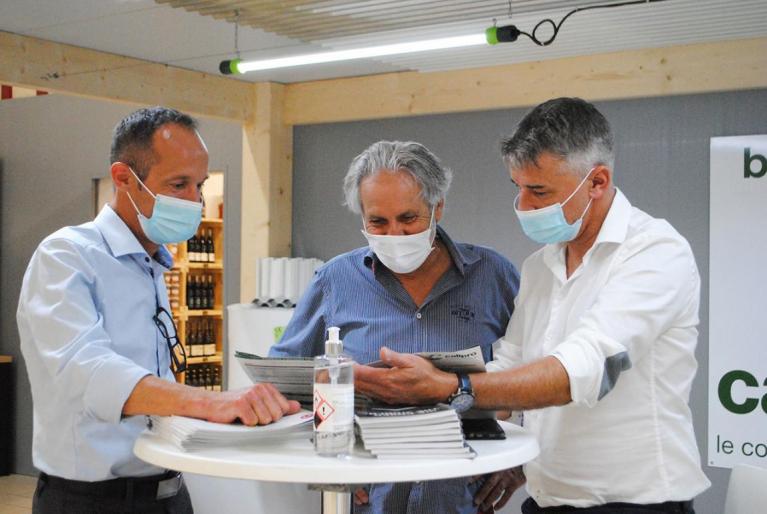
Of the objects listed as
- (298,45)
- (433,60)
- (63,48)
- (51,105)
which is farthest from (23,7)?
(51,105)

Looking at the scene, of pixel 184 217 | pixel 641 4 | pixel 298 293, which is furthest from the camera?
pixel 298 293

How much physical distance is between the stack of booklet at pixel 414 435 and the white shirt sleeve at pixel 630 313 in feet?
1.05

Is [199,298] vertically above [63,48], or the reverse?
[63,48]

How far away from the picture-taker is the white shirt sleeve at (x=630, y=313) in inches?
80.1

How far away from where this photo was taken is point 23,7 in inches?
207

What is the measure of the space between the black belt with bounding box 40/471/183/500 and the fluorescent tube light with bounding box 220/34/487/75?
323 cm

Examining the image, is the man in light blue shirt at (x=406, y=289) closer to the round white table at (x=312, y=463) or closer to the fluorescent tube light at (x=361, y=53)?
the round white table at (x=312, y=463)

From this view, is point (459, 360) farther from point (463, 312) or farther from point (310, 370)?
point (463, 312)

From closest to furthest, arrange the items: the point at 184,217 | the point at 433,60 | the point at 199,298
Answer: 1. the point at 184,217
2. the point at 433,60
3. the point at 199,298

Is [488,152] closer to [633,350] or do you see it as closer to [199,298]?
[199,298]

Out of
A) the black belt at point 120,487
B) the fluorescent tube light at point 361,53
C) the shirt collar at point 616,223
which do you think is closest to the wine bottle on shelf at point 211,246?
the fluorescent tube light at point 361,53

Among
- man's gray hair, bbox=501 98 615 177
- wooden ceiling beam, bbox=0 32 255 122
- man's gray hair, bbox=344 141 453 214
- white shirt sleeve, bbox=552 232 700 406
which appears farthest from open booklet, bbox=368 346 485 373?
wooden ceiling beam, bbox=0 32 255 122

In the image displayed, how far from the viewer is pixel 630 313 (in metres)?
2.09

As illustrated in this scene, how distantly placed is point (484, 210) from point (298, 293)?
5.00 feet
